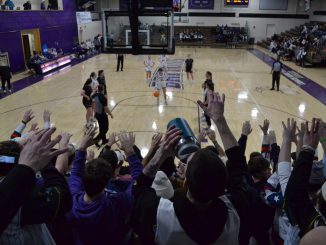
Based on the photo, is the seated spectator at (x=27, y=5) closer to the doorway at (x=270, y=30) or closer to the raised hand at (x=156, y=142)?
the raised hand at (x=156, y=142)

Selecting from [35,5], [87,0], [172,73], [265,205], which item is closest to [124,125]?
[265,205]

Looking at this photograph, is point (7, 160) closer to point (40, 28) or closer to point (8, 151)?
point (8, 151)

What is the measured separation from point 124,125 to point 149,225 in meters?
8.51

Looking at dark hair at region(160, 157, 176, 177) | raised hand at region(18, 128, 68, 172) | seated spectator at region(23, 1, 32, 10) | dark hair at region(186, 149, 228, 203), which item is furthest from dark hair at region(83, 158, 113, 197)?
seated spectator at region(23, 1, 32, 10)

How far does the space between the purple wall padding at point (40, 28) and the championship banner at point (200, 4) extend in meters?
13.2

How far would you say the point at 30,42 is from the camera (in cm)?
2183

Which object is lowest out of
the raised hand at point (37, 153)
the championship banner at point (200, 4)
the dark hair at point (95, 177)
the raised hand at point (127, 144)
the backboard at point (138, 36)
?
the dark hair at point (95, 177)

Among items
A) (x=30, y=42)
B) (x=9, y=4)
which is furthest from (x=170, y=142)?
(x=30, y=42)

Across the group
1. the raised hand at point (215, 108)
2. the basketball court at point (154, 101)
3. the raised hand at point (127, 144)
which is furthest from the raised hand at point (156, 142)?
the basketball court at point (154, 101)

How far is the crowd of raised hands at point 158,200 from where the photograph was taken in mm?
1763

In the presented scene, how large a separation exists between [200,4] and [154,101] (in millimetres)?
24989

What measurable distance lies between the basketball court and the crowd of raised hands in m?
5.75

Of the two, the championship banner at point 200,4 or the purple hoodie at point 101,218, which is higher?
the championship banner at point 200,4

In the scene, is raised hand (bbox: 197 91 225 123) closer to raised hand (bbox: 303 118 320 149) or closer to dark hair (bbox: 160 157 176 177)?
raised hand (bbox: 303 118 320 149)
